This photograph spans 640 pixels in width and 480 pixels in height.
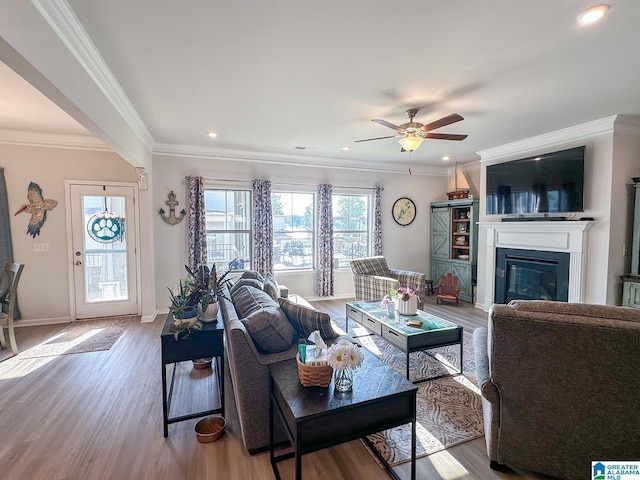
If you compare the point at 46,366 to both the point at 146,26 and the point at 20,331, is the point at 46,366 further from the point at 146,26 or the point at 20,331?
the point at 146,26

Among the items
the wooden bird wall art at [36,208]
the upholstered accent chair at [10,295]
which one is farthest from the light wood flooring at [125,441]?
the wooden bird wall art at [36,208]

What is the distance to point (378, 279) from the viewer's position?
475 centimetres

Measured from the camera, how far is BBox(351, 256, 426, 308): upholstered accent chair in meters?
4.66

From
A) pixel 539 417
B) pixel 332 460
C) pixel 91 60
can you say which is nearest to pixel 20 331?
pixel 91 60

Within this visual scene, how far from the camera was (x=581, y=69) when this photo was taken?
2.57 m

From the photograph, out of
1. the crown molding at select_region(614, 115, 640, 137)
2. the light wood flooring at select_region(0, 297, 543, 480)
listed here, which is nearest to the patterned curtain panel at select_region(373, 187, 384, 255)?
the crown molding at select_region(614, 115, 640, 137)

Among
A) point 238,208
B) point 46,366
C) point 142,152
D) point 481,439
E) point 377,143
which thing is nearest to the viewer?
point 481,439

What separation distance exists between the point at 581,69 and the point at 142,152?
195 inches

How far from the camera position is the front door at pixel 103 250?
463 cm

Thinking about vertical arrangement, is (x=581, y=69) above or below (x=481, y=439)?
above

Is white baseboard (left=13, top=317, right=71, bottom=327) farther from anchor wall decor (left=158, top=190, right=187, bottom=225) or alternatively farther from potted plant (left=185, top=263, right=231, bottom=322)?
potted plant (left=185, top=263, right=231, bottom=322)

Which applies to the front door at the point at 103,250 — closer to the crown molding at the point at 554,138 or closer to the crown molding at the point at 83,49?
the crown molding at the point at 83,49

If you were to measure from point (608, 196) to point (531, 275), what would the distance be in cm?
147

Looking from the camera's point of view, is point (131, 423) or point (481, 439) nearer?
point (481, 439)
